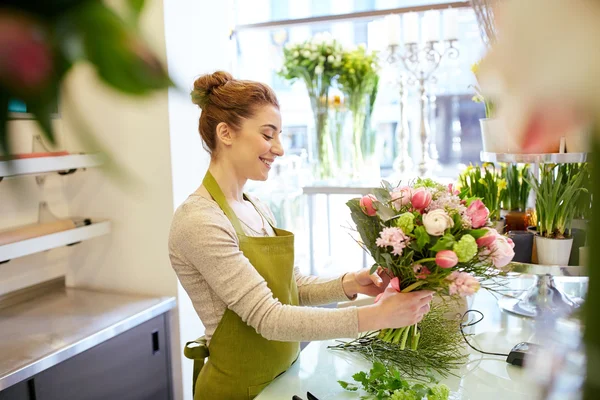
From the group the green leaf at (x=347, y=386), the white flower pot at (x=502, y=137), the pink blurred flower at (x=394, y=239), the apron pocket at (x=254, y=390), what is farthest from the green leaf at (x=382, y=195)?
the white flower pot at (x=502, y=137)

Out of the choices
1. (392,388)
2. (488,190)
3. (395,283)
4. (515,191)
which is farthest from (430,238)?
(515,191)

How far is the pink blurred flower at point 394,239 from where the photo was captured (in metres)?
1.22

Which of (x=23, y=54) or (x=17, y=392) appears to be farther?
(x=17, y=392)

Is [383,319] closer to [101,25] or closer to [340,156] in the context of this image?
[101,25]

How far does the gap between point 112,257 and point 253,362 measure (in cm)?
131

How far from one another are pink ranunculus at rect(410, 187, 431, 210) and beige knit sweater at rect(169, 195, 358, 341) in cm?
30

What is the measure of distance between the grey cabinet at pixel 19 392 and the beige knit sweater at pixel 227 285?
0.66 m

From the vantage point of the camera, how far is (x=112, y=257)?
2516mm

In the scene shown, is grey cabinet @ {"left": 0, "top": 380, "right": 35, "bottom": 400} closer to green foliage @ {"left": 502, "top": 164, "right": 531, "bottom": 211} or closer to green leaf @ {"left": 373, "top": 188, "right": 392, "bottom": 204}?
green leaf @ {"left": 373, "top": 188, "right": 392, "bottom": 204}

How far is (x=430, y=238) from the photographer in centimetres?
124

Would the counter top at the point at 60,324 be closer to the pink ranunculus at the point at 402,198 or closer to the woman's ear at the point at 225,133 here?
the woman's ear at the point at 225,133

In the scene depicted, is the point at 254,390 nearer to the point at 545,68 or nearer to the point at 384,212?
the point at 384,212

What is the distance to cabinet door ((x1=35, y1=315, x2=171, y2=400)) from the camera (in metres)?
1.81

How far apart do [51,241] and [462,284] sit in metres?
1.57
